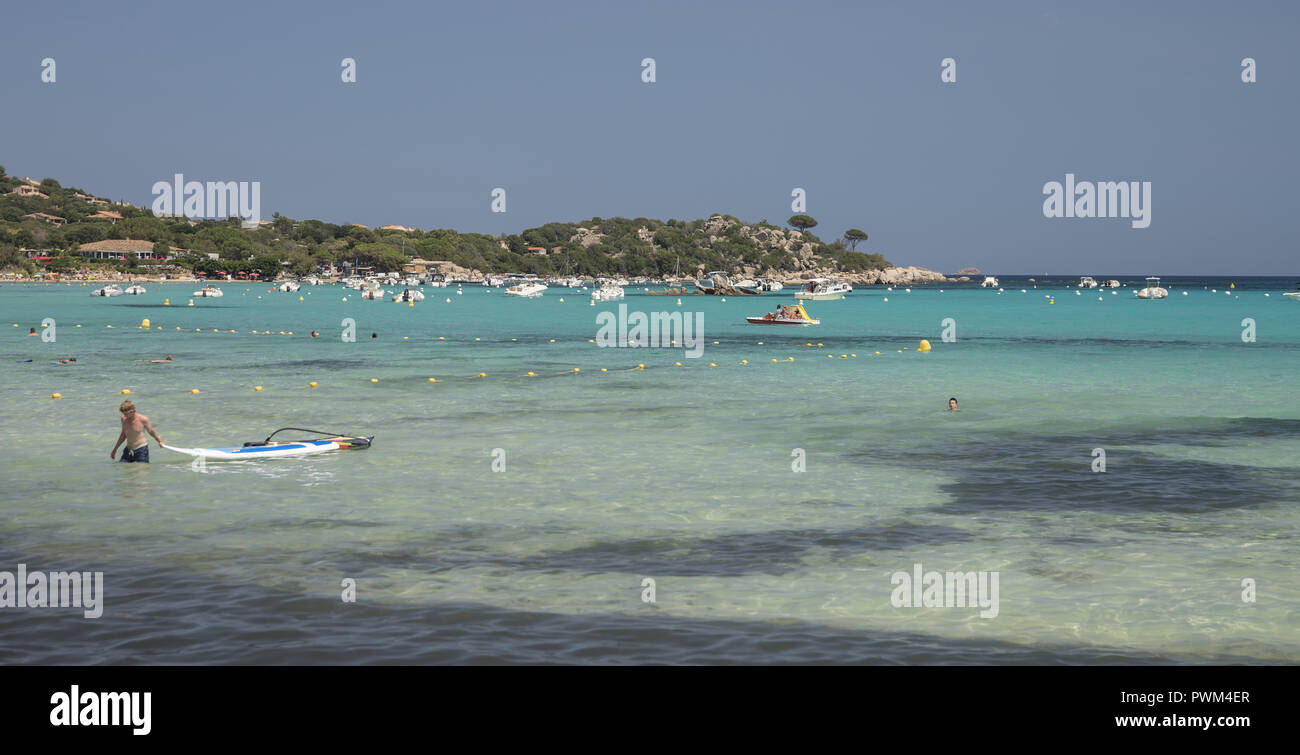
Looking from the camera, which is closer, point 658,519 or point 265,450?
point 658,519

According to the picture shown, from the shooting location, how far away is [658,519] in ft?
63.3

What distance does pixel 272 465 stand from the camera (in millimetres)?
23766

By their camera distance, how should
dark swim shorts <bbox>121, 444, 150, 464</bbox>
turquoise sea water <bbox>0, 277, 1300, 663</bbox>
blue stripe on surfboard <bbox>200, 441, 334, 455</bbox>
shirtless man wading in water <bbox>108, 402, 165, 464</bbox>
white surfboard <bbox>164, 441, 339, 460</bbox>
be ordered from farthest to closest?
blue stripe on surfboard <bbox>200, 441, 334, 455</bbox>
white surfboard <bbox>164, 441, 339, 460</bbox>
dark swim shorts <bbox>121, 444, 150, 464</bbox>
shirtless man wading in water <bbox>108, 402, 165, 464</bbox>
turquoise sea water <bbox>0, 277, 1300, 663</bbox>

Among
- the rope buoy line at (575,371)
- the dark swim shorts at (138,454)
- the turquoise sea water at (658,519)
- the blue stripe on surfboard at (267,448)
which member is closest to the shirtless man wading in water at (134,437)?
the dark swim shorts at (138,454)

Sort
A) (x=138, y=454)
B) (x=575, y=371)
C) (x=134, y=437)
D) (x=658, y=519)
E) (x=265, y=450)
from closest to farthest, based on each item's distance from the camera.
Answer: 1. (x=658, y=519)
2. (x=134, y=437)
3. (x=138, y=454)
4. (x=265, y=450)
5. (x=575, y=371)

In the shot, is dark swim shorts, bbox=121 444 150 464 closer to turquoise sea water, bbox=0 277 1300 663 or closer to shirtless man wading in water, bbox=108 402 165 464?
shirtless man wading in water, bbox=108 402 165 464

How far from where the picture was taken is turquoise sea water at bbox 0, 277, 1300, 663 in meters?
12.7

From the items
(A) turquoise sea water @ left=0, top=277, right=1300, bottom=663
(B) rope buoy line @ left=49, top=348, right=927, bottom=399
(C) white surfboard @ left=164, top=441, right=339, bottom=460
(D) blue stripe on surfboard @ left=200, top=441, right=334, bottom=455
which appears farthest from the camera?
(B) rope buoy line @ left=49, top=348, right=927, bottom=399

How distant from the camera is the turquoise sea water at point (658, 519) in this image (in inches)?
501

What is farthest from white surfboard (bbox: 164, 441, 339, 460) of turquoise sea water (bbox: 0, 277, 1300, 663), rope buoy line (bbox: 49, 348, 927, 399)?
rope buoy line (bbox: 49, 348, 927, 399)

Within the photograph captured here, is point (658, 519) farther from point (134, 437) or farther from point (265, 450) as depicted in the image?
point (134, 437)

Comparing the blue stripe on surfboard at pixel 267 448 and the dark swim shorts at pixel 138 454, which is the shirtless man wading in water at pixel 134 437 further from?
the blue stripe on surfboard at pixel 267 448

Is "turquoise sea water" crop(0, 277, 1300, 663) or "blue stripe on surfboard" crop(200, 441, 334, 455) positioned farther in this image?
"blue stripe on surfboard" crop(200, 441, 334, 455)

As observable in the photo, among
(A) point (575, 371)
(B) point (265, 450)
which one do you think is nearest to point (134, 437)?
(B) point (265, 450)
